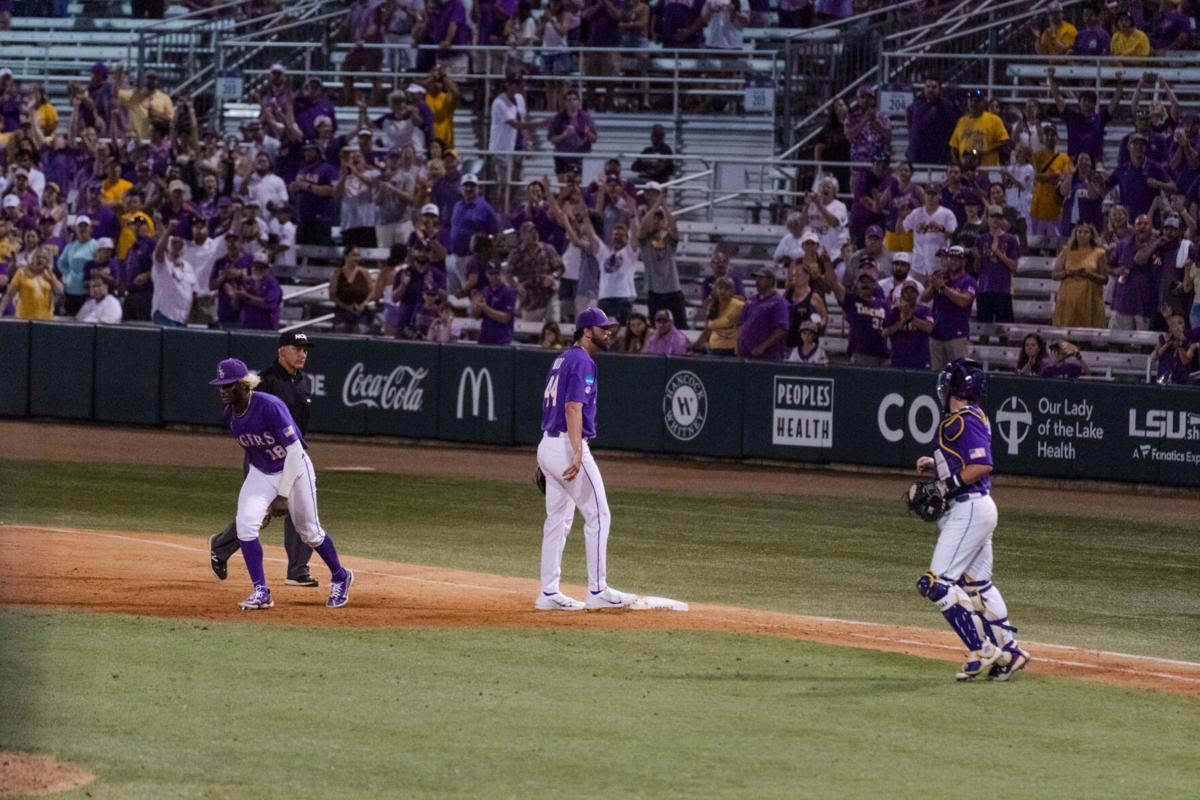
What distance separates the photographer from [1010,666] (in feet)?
33.8

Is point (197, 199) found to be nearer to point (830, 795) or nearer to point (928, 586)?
point (928, 586)

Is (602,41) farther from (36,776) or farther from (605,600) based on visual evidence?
(36,776)

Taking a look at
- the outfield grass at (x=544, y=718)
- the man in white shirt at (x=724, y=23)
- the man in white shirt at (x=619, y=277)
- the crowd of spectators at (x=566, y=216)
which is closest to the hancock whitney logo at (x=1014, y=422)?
the crowd of spectators at (x=566, y=216)

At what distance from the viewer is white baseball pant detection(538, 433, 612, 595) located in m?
12.1

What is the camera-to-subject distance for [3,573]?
13.5 meters

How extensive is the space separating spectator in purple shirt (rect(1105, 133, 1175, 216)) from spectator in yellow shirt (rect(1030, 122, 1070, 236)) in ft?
2.71

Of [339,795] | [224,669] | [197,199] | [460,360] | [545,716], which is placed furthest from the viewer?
[197,199]

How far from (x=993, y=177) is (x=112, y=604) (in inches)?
588

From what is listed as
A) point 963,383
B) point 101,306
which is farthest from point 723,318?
point 963,383

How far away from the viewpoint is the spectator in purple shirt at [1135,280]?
21188 mm

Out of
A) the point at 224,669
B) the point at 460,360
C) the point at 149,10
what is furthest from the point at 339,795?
the point at 149,10

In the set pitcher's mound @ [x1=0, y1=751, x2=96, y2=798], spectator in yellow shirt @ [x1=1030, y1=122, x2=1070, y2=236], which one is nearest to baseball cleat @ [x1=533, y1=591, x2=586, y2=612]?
pitcher's mound @ [x1=0, y1=751, x2=96, y2=798]

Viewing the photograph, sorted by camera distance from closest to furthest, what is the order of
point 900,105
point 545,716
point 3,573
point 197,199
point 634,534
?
1. point 545,716
2. point 3,573
3. point 634,534
4. point 900,105
5. point 197,199

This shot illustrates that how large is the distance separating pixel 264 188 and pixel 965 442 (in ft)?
62.0
